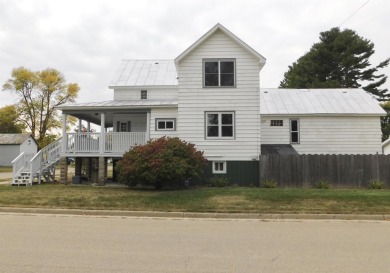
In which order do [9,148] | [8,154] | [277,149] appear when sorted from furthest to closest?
[9,148]
[8,154]
[277,149]

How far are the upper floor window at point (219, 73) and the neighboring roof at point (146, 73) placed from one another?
628 centimetres

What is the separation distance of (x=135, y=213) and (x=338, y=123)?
16454 millimetres

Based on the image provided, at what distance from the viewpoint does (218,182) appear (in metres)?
18.2

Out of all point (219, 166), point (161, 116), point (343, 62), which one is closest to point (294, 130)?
point (219, 166)

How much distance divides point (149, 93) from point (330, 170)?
13.4 meters

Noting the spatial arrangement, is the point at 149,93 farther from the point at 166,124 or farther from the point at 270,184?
the point at 270,184

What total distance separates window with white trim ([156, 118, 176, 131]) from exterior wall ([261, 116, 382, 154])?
6.48 meters

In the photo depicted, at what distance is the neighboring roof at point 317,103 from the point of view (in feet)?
76.8

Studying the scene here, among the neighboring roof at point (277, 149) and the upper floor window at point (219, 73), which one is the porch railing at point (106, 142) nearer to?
the upper floor window at point (219, 73)

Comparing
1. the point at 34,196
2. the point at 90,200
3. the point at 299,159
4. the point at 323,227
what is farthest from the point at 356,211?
the point at 34,196

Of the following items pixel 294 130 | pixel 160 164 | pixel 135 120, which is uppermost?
pixel 135 120

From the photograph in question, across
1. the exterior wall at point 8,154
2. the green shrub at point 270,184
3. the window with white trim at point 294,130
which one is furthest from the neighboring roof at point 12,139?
the green shrub at point 270,184

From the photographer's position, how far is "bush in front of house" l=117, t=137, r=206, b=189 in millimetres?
15906

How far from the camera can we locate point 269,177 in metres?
18.1
